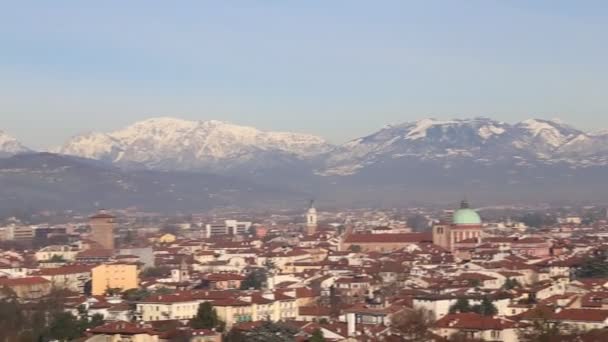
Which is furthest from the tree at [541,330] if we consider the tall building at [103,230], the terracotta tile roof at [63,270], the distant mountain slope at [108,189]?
the distant mountain slope at [108,189]

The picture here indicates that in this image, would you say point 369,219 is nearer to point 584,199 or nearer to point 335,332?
point 584,199

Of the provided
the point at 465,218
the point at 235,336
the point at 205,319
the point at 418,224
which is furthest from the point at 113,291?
the point at 418,224

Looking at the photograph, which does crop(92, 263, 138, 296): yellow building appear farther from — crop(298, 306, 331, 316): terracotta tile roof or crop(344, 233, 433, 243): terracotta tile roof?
crop(344, 233, 433, 243): terracotta tile roof

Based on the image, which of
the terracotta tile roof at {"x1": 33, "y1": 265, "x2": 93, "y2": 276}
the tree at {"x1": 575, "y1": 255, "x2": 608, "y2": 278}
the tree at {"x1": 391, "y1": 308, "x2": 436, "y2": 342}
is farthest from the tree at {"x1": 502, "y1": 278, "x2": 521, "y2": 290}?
the terracotta tile roof at {"x1": 33, "y1": 265, "x2": 93, "y2": 276}

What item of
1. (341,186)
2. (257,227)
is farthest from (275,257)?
(341,186)

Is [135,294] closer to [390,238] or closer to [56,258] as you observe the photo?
[56,258]
